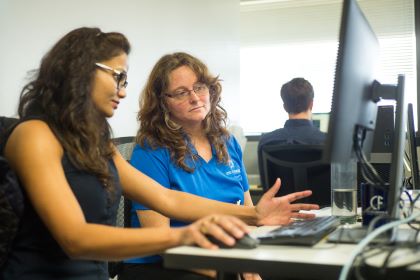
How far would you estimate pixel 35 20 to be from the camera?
2.09 metres

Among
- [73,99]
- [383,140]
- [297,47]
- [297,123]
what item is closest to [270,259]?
[73,99]

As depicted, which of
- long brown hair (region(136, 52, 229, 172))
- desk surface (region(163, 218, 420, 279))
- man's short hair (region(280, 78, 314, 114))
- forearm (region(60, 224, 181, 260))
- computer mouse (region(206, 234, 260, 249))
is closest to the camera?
desk surface (region(163, 218, 420, 279))

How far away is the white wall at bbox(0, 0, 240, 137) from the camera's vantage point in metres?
1.95

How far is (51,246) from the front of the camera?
1226mm

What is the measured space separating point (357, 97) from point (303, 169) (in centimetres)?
144

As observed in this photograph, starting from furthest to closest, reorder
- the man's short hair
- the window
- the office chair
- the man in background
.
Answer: the window < the man's short hair < the man in background < the office chair

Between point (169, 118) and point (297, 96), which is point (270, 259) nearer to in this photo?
point (169, 118)

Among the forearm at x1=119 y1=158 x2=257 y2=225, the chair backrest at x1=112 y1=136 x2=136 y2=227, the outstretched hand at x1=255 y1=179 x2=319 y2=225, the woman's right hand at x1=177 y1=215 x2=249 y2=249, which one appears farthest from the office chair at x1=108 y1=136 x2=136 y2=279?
the woman's right hand at x1=177 y1=215 x2=249 y2=249

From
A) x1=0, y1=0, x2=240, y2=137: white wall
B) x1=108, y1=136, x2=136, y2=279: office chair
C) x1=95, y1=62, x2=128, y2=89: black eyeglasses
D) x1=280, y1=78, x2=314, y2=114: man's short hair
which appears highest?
x1=0, y1=0, x2=240, y2=137: white wall

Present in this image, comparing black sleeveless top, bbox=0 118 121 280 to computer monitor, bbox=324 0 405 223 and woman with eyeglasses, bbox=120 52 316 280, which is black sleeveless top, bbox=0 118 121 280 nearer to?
woman with eyeglasses, bbox=120 52 316 280

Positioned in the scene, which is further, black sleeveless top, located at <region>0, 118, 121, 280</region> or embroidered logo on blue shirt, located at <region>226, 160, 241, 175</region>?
embroidered logo on blue shirt, located at <region>226, 160, 241, 175</region>

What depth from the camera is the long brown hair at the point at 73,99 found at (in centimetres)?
126

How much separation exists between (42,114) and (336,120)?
0.72m

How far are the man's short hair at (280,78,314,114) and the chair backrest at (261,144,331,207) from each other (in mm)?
566
